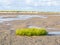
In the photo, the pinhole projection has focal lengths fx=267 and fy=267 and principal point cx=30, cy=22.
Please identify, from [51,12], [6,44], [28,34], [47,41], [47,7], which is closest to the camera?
[6,44]

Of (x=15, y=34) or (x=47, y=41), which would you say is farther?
(x=15, y=34)

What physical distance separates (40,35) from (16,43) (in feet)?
10.2

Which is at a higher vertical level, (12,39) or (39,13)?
(12,39)

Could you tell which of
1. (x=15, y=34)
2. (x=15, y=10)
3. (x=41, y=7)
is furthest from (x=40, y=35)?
(x=41, y=7)

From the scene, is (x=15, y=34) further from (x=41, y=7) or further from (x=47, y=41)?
(x=41, y=7)

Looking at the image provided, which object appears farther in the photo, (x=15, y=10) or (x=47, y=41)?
(x=15, y=10)

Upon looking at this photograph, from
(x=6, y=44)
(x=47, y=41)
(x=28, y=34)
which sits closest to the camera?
(x=6, y=44)

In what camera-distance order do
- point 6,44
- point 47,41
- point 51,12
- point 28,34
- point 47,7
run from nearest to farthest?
1. point 6,44
2. point 47,41
3. point 28,34
4. point 51,12
5. point 47,7

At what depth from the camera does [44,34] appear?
1625 cm

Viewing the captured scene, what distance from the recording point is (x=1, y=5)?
35188 mm

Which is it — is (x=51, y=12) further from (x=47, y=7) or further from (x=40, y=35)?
(x=40, y=35)

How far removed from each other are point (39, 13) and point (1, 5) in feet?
23.1

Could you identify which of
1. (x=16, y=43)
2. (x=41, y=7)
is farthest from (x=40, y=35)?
(x=41, y=7)

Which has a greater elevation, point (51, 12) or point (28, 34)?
point (28, 34)
